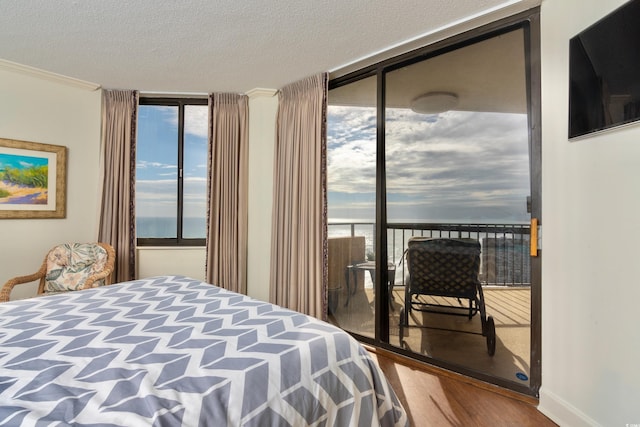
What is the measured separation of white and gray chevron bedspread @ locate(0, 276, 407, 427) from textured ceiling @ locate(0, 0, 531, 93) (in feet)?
6.03

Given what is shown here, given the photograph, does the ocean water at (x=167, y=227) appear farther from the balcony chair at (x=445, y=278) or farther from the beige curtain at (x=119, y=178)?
the balcony chair at (x=445, y=278)

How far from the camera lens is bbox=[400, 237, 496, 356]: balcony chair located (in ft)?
7.18

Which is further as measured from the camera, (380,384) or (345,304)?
(345,304)

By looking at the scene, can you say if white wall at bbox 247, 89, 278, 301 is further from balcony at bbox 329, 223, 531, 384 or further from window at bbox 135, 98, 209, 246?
balcony at bbox 329, 223, 531, 384

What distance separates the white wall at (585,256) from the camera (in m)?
1.36

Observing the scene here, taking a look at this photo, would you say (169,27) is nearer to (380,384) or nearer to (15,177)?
(15,177)

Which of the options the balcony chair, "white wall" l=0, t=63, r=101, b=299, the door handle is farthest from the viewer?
"white wall" l=0, t=63, r=101, b=299

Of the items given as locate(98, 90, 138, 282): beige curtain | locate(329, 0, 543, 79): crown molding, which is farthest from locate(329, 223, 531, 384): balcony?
locate(98, 90, 138, 282): beige curtain

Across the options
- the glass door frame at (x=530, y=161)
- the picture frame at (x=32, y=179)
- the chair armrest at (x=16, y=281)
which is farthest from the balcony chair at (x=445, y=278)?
the picture frame at (x=32, y=179)

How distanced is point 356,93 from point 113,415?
2.76m

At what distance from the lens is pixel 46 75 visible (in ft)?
9.24

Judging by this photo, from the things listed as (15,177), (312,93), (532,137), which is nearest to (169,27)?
(312,93)

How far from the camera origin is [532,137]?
190cm

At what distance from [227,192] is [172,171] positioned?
75 centimetres
